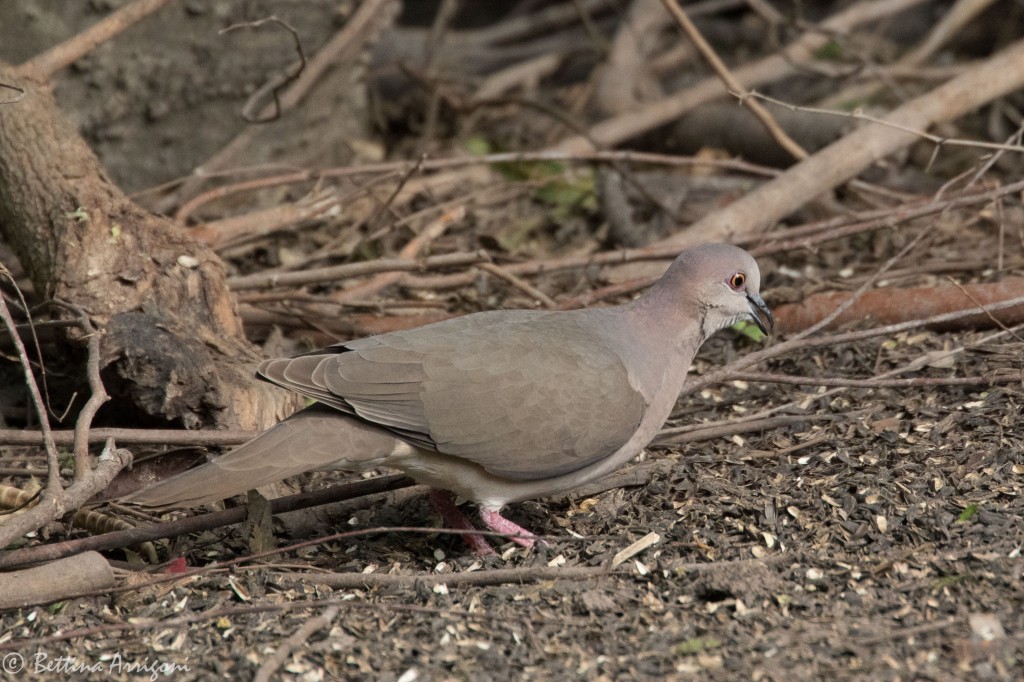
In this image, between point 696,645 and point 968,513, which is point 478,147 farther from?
point 696,645

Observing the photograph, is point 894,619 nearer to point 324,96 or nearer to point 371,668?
point 371,668

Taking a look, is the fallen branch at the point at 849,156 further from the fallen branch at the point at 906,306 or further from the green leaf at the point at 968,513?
the green leaf at the point at 968,513

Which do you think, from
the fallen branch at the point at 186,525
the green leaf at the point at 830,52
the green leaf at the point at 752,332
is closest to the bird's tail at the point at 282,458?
the fallen branch at the point at 186,525

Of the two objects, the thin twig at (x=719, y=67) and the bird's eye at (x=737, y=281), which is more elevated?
the thin twig at (x=719, y=67)

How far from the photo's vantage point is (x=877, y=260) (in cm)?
586

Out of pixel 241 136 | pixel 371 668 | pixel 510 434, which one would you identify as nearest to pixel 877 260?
pixel 510 434

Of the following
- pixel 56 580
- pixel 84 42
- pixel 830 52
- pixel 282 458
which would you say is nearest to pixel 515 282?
pixel 282 458

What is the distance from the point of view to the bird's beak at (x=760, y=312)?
402 cm

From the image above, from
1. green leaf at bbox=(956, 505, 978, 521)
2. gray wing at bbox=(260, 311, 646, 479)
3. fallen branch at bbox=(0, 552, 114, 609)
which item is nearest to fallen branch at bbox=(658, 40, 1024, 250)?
gray wing at bbox=(260, 311, 646, 479)

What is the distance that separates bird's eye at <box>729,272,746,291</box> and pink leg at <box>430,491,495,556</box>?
1233 millimetres

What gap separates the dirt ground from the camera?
9.99 ft

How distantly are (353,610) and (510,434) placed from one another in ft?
2.38

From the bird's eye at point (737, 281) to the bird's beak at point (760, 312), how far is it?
4 cm

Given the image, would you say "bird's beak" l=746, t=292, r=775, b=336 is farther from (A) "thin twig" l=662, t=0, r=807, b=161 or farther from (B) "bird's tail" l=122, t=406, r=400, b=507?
(A) "thin twig" l=662, t=0, r=807, b=161
